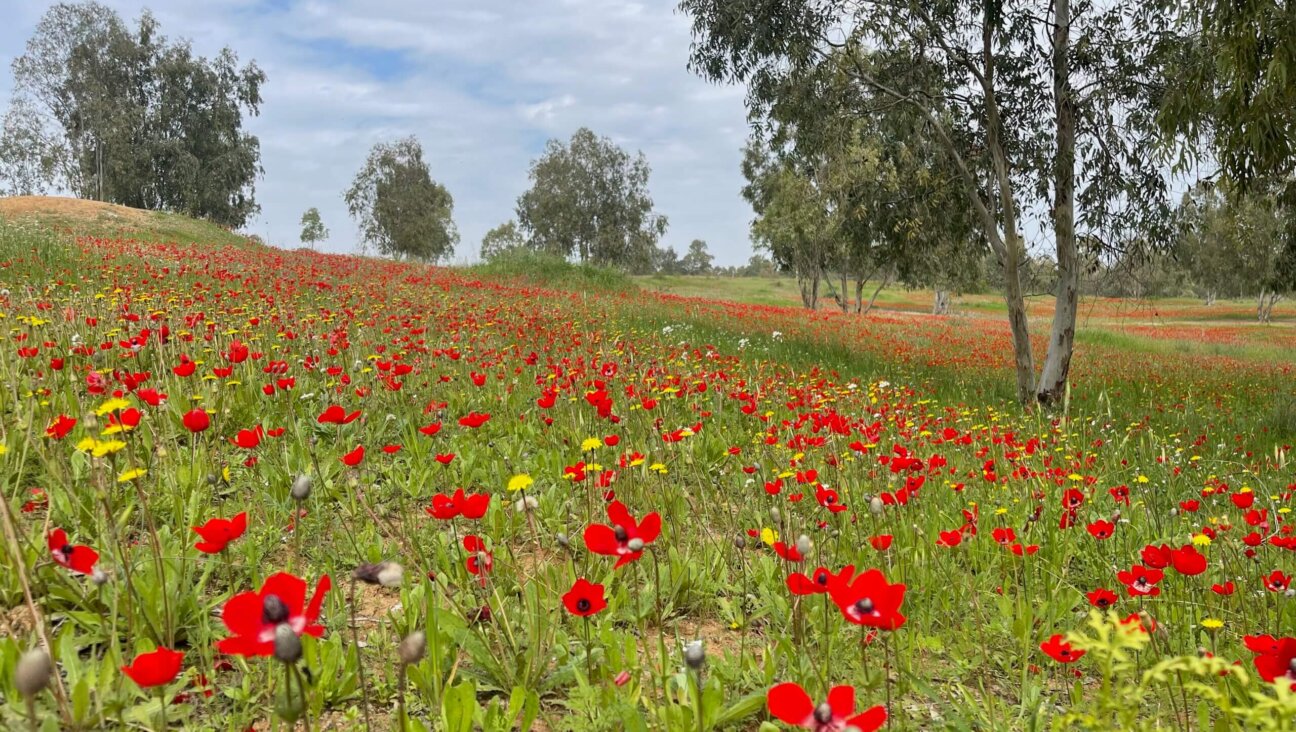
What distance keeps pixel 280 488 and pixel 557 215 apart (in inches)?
1862

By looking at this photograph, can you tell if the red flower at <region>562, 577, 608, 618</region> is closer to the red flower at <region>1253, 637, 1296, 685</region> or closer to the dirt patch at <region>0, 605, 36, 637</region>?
the red flower at <region>1253, 637, 1296, 685</region>

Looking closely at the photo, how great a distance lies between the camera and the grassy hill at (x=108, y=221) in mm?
19172

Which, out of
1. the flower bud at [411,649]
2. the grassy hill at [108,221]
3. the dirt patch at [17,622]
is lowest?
the dirt patch at [17,622]

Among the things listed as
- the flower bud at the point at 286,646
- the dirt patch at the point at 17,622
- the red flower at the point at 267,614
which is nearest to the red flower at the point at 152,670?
the red flower at the point at 267,614

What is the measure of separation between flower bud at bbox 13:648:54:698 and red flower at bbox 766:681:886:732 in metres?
0.95

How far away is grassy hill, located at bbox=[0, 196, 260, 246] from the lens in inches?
755

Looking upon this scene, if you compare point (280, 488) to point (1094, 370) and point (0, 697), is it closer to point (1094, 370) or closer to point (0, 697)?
point (0, 697)

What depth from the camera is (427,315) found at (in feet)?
27.7

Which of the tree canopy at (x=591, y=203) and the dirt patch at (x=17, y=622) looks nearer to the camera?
the dirt patch at (x=17, y=622)

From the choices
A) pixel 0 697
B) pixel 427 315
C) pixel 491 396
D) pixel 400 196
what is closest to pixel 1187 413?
pixel 491 396

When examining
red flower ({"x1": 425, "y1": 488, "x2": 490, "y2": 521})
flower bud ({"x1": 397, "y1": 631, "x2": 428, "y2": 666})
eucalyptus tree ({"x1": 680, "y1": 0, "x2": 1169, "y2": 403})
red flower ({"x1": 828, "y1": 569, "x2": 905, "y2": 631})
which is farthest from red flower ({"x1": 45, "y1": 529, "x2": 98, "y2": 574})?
eucalyptus tree ({"x1": 680, "y1": 0, "x2": 1169, "y2": 403})

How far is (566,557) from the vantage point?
2900 millimetres

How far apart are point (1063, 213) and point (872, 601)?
9952mm

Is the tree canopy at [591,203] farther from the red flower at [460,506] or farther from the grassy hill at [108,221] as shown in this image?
the red flower at [460,506]
